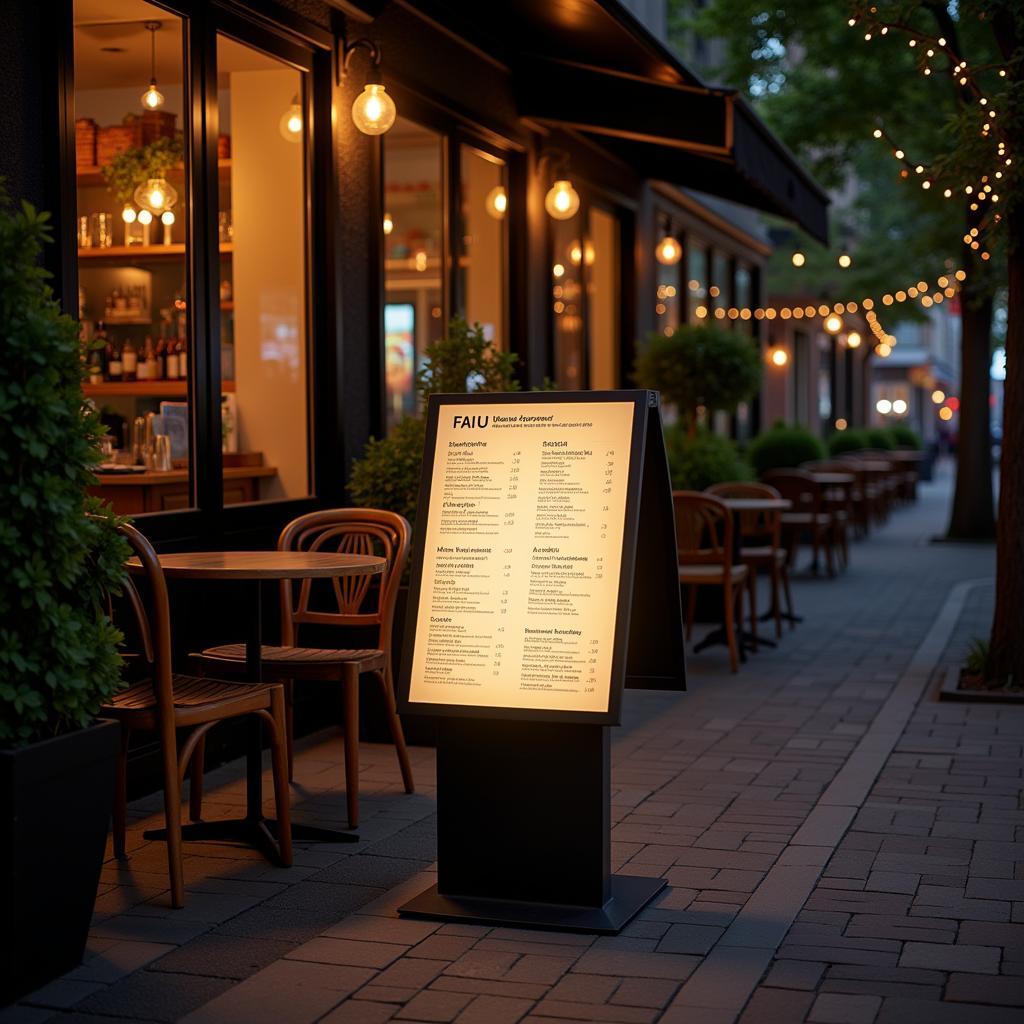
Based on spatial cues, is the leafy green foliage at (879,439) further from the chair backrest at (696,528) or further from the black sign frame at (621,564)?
the black sign frame at (621,564)

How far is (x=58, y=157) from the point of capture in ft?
19.1

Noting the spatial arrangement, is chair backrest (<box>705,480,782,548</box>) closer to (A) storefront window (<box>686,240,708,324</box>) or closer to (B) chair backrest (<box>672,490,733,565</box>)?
(B) chair backrest (<box>672,490,733,565</box>)

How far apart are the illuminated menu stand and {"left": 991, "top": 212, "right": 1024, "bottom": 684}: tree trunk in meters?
4.17

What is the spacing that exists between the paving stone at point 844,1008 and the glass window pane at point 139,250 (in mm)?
4008

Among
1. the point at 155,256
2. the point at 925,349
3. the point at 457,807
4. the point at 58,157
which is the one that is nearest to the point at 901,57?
the point at 155,256

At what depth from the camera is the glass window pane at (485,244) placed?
10.7 meters

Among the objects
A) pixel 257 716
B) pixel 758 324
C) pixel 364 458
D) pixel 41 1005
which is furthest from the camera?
pixel 758 324

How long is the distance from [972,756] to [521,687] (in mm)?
3076

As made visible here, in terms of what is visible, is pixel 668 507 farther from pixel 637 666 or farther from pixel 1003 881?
pixel 1003 881

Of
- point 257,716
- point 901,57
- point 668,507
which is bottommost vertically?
point 257,716

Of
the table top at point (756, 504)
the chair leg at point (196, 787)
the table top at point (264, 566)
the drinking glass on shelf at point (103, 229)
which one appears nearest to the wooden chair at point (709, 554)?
the table top at point (756, 504)

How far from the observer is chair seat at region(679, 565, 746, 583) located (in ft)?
30.8

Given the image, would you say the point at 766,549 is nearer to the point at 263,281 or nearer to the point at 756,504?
the point at 756,504

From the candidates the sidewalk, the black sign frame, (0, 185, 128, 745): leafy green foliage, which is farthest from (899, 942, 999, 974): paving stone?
(0, 185, 128, 745): leafy green foliage
